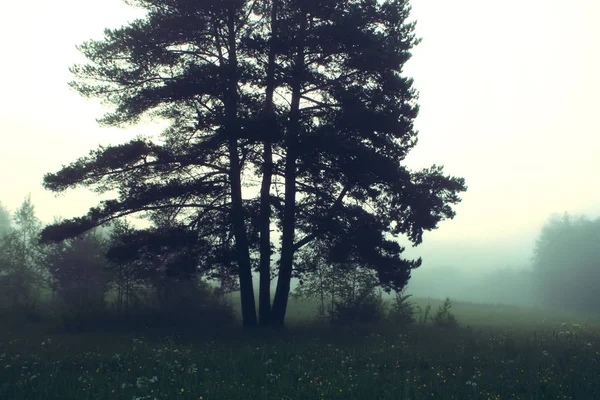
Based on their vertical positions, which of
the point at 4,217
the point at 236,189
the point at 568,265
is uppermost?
the point at 4,217

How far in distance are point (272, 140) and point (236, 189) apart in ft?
9.38

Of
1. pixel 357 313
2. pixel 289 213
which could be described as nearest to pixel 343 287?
pixel 357 313

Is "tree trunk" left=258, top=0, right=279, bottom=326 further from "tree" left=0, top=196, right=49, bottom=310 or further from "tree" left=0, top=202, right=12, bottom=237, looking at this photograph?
"tree" left=0, top=202, right=12, bottom=237

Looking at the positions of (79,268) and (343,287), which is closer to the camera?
(343,287)

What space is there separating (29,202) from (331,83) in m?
53.9

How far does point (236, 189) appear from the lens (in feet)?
46.8

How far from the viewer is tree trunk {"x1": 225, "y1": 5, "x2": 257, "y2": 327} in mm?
12859

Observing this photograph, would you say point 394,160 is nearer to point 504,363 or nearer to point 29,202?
point 504,363

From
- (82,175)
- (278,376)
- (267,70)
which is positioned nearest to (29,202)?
(82,175)

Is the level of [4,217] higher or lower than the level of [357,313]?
higher

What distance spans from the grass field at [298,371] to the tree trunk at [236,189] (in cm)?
320

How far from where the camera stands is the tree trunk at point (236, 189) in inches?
506

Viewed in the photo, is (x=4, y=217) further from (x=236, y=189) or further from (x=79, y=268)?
(x=236, y=189)

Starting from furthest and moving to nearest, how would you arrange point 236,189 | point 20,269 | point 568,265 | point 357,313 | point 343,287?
point 568,265
point 20,269
point 343,287
point 357,313
point 236,189
